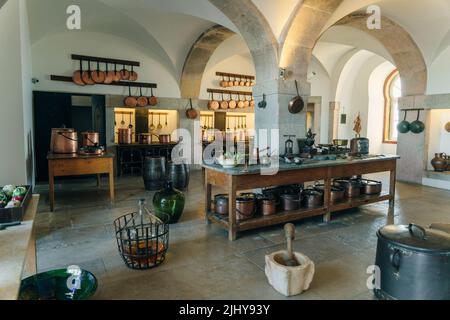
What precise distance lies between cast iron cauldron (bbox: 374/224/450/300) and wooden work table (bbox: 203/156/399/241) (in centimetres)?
148

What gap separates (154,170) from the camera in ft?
19.0

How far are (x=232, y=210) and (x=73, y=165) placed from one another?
2513mm

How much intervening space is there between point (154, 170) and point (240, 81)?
15.3 ft

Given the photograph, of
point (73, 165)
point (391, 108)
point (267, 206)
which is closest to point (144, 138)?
point (73, 165)

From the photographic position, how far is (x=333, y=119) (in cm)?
955

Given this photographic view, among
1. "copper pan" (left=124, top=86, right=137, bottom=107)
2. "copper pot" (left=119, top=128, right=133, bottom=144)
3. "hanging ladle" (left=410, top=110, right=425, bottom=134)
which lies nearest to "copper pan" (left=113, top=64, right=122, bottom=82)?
"copper pan" (left=124, top=86, right=137, bottom=107)

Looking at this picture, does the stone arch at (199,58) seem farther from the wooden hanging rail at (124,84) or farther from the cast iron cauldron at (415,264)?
the cast iron cauldron at (415,264)

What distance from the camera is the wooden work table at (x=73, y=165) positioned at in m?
4.17

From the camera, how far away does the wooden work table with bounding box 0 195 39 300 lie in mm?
1537

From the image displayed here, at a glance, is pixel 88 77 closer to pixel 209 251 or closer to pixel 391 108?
pixel 209 251

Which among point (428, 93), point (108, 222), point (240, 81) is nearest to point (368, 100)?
point (428, 93)

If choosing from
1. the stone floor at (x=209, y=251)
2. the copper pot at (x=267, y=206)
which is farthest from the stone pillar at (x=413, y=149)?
the copper pot at (x=267, y=206)

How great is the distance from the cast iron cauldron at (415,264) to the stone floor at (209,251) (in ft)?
0.86

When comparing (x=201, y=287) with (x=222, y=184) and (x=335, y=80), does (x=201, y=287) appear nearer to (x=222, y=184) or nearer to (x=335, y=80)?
(x=222, y=184)
